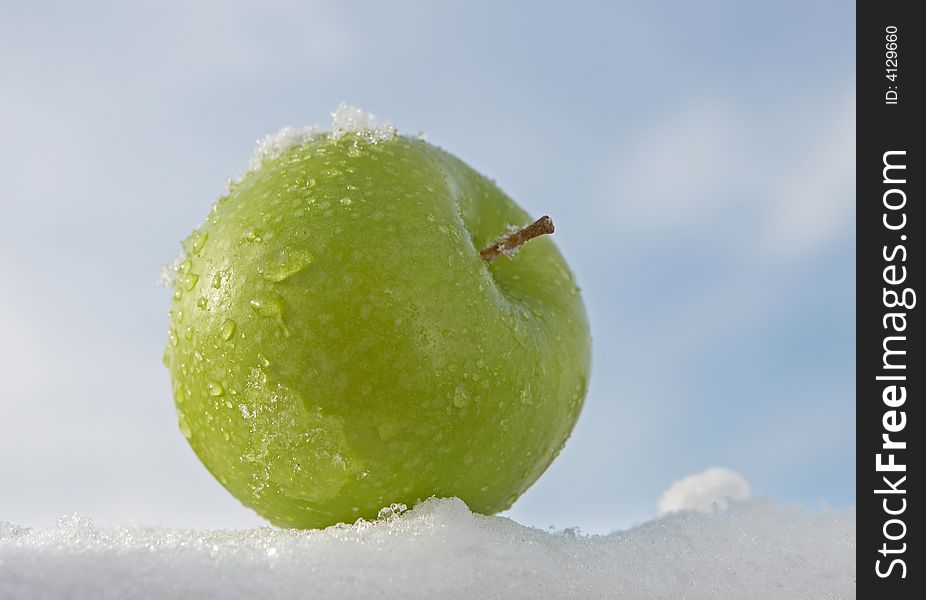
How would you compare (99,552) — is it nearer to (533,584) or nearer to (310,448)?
(310,448)

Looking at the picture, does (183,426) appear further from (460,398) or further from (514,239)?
(514,239)

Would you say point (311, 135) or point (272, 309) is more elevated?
point (311, 135)

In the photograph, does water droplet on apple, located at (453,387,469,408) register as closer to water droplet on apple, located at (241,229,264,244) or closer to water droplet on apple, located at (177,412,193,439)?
water droplet on apple, located at (241,229,264,244)

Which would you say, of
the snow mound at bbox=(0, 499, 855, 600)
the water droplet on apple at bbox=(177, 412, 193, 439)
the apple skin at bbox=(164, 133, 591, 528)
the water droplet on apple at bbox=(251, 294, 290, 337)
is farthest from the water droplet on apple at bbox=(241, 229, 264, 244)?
the snow mound at bbox=(0, 499, 855, 600)

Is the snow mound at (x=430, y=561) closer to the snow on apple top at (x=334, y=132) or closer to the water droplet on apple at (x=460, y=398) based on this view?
the water droplet on apple at (x=460, y=398)

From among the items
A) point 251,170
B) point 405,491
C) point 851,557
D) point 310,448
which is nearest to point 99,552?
point 310,448

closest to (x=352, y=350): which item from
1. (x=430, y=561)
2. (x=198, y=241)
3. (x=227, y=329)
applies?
(x=227, y=329)
